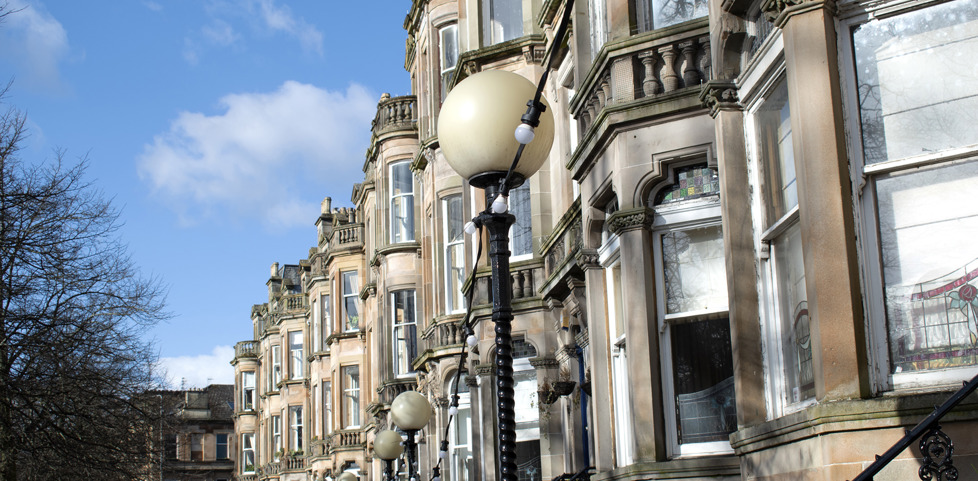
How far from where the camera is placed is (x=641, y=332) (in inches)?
411

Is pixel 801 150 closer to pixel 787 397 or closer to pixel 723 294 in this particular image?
pixel 787 397

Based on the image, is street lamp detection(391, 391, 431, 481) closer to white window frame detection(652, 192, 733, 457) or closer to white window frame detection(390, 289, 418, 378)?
white window frame detection(652, 192, 733, 457)

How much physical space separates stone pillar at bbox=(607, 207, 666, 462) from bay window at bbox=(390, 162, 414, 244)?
889 inches

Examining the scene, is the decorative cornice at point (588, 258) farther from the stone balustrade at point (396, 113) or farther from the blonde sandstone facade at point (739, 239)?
the stone balustrade at point (396, 113)

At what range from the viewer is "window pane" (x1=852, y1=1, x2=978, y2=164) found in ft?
21.3

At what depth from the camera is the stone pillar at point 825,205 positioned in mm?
6453

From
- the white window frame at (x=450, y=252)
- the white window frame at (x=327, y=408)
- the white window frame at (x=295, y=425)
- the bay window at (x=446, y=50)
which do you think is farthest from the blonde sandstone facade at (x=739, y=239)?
the white window frame at (x=295, y=425)

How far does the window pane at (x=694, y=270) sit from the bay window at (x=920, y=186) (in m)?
3.69

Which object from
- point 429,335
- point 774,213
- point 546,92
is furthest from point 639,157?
point 429,335

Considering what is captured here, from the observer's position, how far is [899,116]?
666 centimetres

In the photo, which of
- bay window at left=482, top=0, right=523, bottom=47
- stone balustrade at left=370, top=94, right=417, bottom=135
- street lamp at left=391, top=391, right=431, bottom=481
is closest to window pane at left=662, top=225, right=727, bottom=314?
street lamp at left=391, top=391, right=431, bottom=481

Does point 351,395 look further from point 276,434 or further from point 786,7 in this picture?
point 786,7

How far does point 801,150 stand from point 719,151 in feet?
5.92

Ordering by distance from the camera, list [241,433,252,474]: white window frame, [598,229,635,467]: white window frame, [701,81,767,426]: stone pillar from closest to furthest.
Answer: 1. [701,81,767,426]: stone pillar
2. [598,229,635,467]: white window frame
3. [241,433,252,474]: white window frame
